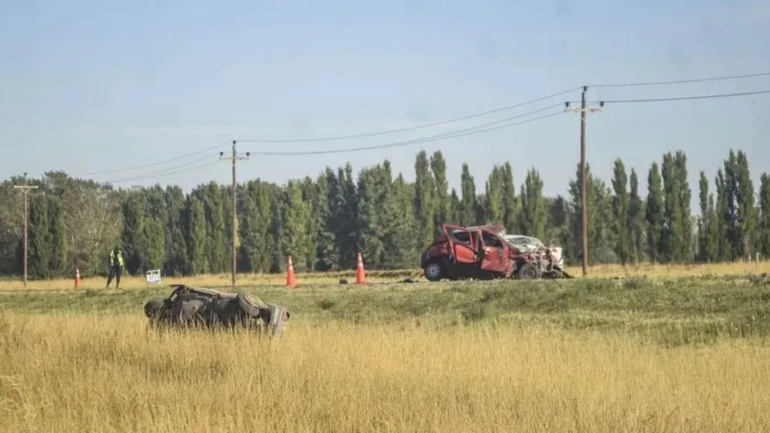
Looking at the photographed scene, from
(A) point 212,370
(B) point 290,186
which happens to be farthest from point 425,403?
(B) point 290,186

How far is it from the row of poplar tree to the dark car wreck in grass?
60.8 meters

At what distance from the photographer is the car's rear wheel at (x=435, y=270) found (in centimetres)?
3422

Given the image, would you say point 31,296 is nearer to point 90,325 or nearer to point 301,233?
point 90,325

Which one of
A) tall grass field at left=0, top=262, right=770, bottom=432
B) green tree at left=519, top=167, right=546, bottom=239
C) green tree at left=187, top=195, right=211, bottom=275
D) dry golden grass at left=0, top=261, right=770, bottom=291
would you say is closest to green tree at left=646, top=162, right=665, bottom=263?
green tree at left=519, top=167, right=546, bottom=239

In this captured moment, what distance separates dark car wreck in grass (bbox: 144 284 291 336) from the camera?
16.3 m

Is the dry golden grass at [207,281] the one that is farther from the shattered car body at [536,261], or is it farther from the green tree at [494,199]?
the green tree at [494,199]

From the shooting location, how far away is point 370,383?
1148cm

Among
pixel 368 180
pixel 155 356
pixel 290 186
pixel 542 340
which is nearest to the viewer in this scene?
pixel 155 356

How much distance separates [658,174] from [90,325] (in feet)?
222

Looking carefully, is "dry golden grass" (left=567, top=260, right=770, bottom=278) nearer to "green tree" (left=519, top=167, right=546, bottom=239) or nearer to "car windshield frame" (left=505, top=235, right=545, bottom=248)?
"car windshield frame" (left=505, top=235, right=545, bottom=248)

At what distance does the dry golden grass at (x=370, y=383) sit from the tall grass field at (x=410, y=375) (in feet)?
0.10

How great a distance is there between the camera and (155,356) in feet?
45.0

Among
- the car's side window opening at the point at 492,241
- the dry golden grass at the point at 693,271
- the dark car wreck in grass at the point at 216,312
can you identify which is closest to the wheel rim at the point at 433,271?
the car's side window opening at the point at 492,241

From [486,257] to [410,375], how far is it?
68.4 feet
